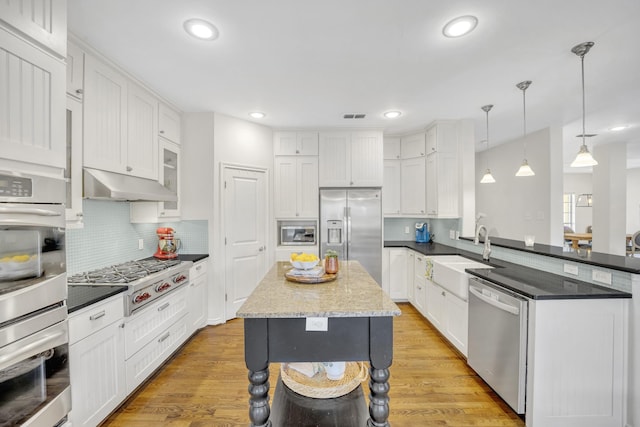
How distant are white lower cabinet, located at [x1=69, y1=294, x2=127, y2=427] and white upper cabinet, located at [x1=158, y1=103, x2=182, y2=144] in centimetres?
188

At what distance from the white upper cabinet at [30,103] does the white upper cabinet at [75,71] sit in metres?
0.63

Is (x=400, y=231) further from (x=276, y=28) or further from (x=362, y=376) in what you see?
(x=276, y=28)

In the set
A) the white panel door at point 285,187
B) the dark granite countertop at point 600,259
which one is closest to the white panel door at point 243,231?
the white panel door at point 285,187

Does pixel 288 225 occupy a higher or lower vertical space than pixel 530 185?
lower

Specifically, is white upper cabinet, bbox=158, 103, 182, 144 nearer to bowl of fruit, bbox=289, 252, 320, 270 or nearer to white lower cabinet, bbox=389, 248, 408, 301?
bowl of fruit, bbox=289, 252, 320, 270

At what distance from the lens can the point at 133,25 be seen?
1.78 m

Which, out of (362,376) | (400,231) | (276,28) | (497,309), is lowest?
(362,376)

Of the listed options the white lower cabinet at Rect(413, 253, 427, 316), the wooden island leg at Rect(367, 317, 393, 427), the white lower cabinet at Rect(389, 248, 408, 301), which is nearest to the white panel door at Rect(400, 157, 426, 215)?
the white lower cabinet at Rect(389, 248, 408, 301)

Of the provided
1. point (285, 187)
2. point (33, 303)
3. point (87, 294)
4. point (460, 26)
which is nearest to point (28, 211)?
point (33, 303)

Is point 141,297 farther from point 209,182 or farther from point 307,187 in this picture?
point 307,187

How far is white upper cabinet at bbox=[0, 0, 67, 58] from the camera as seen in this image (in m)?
1.16

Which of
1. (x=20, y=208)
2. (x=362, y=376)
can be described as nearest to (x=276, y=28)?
(x=20, y=208)

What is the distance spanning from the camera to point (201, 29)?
5.91 feet

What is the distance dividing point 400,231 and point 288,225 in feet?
6.48
